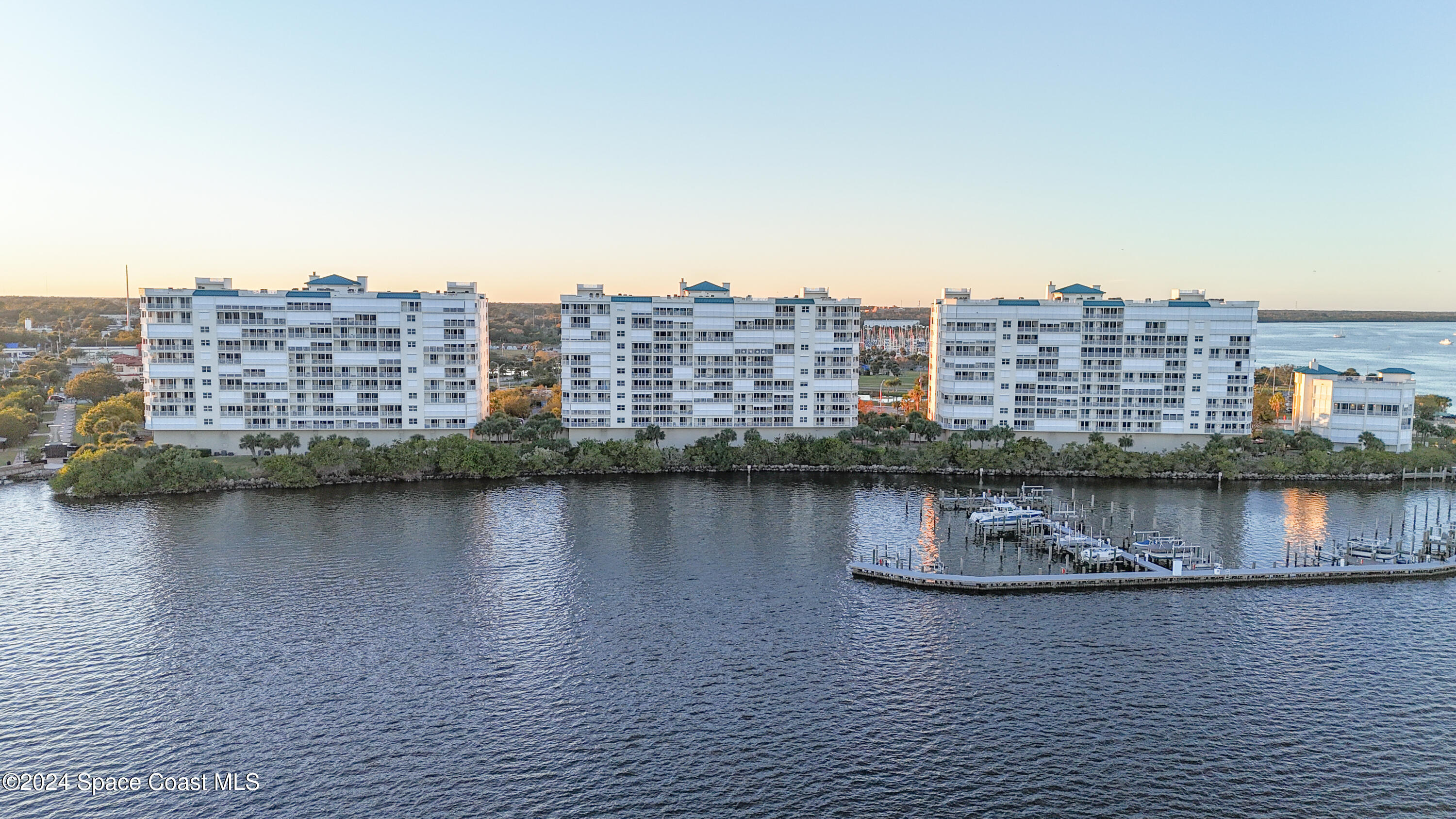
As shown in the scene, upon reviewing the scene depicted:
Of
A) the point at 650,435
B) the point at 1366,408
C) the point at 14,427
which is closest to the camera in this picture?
the point at 650,435

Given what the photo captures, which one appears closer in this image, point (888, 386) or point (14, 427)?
point (14, 427)

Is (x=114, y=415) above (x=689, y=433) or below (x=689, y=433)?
above

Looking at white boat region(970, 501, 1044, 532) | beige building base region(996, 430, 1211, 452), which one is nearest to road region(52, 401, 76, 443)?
white boat region(970, 501, 1044, 532)

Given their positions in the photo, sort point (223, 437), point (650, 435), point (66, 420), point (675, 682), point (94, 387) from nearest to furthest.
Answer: point (675, 682), point (223, 437), point (650, 435), point (66, 420), point (94, 387)

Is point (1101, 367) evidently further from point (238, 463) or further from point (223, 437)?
point (223, 437)

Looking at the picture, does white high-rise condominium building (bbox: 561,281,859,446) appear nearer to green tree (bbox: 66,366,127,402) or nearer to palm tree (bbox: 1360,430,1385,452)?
palm tree (bbox: 1360,430,1385,452)

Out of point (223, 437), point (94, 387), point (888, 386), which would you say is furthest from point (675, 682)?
point (888, 386)

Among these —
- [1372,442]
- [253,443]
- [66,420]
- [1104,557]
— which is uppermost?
[1372,442]

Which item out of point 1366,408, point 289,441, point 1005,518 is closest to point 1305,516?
point 1005,518
